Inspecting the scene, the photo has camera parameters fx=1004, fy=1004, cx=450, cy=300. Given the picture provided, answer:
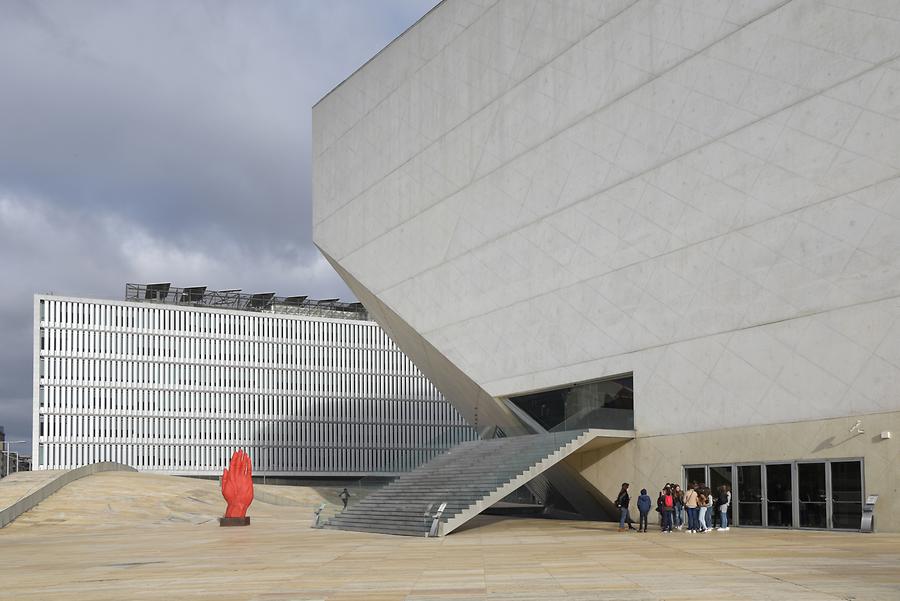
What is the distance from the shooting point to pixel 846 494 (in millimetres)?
21516

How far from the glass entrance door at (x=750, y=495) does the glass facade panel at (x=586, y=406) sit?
4.19 metres

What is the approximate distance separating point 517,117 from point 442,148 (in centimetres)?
446

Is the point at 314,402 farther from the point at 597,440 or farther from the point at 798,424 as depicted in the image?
the point at 798,424

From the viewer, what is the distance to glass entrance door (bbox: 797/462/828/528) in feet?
72.3

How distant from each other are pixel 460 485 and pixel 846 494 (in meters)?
10.1

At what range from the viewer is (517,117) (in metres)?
32.7

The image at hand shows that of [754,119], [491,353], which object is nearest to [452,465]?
[491,353]

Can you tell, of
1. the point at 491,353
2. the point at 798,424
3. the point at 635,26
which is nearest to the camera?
the point at 798,424

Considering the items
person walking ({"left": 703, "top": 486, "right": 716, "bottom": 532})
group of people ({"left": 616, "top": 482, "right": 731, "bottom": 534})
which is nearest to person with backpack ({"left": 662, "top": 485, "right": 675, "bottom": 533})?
group of people ({"left": 616, "top": 482, "right": 731, "bottom": 534})

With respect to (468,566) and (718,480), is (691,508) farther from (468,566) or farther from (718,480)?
(468,566)

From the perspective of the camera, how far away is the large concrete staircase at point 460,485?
2508 centimetres

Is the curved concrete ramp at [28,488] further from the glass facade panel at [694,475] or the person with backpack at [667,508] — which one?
the glass facade panel at [694,475]

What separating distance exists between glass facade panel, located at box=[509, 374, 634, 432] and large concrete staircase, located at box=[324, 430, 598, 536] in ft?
3.60

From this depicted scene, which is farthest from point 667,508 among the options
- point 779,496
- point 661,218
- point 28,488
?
point 28,488
